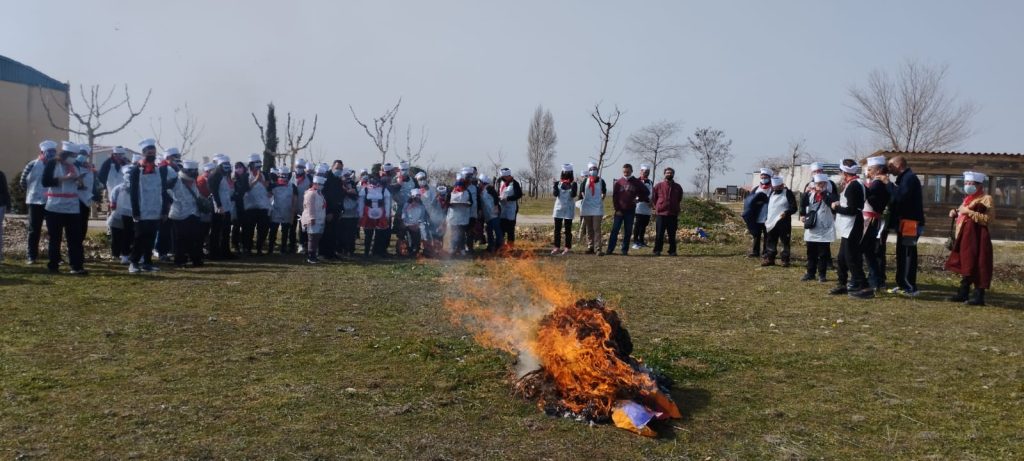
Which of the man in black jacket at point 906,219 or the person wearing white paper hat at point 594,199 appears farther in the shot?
the person wearing white paper hat at point 594,199

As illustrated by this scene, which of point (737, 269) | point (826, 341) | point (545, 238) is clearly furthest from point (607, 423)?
point (545, 238)

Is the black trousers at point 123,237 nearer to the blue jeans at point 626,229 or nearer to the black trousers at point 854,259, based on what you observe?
the blue jeans at point 626,229

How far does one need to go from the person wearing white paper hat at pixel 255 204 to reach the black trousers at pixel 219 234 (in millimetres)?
573

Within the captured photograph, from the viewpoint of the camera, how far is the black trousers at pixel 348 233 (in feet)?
53.1

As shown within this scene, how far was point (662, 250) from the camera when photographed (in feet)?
58.9

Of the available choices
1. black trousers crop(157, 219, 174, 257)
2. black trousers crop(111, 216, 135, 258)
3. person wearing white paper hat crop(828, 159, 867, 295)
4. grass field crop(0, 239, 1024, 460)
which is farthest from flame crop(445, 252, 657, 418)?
black trousers crop(111, 216, 135, 258)

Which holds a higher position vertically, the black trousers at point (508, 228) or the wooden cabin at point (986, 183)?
the wooden cabin at point (986, 183)

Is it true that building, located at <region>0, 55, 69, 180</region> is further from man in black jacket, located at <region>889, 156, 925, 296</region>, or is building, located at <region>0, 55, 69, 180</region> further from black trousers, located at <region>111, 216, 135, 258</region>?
man in black jacket, located at <region>889, 156, 925, 296</region>

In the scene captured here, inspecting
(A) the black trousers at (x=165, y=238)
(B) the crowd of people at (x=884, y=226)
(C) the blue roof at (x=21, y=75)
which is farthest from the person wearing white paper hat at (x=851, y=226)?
(C) the blue roof at (x=21, y=75)

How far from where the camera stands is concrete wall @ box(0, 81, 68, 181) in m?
39.2

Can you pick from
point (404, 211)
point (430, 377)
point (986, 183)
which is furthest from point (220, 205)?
point (986, 183)

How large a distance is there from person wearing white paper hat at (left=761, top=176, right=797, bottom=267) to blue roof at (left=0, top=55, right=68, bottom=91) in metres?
40.9

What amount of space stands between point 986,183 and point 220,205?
22960mm

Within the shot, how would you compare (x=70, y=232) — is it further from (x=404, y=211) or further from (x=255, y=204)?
(x=404, y=211)
